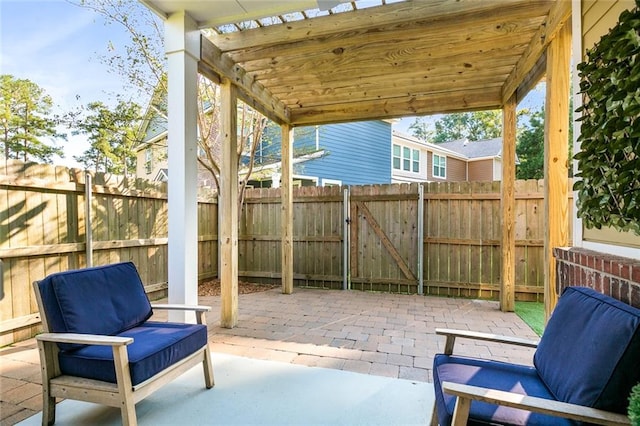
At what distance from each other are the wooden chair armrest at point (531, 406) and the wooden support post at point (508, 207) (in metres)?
3.54

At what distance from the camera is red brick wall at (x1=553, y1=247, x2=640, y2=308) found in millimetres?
1425

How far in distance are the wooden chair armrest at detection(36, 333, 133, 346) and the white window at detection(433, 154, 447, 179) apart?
13796 millimetres

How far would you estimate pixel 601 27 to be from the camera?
6.23 feet

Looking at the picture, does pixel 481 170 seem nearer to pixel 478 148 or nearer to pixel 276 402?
pixel 478 148

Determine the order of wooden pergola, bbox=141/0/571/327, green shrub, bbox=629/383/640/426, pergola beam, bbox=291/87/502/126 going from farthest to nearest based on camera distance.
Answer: pergola beam, bbox=291/87/502/126 < wooden pergola, bbox=141/0/571/327 < green shrub, bbox=629/383/640/426

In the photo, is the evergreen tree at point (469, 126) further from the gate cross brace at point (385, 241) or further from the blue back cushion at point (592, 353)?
the blue back cushion at point (592, 353)

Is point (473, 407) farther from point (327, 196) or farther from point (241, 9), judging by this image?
point (327, 196)

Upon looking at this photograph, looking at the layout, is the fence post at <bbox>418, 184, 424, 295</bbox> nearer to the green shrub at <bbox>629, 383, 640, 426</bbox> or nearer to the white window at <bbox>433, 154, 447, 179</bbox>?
the green shrub at <bbox>629, 383, 640, 426</bbox>

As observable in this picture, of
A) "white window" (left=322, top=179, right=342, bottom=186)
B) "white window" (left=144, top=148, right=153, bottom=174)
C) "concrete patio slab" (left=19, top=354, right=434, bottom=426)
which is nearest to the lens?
"concrete patio slab" (left=19, top=354, right=434, bottom=426)

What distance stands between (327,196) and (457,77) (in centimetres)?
284

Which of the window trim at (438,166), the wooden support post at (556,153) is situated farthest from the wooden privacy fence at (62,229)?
the window trim at (438,166)

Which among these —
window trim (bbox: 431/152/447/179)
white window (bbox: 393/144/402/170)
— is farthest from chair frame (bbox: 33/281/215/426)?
window trim (bbox: 431/152/447/179)

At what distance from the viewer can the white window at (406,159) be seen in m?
12.4

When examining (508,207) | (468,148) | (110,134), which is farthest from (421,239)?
(468,148)
